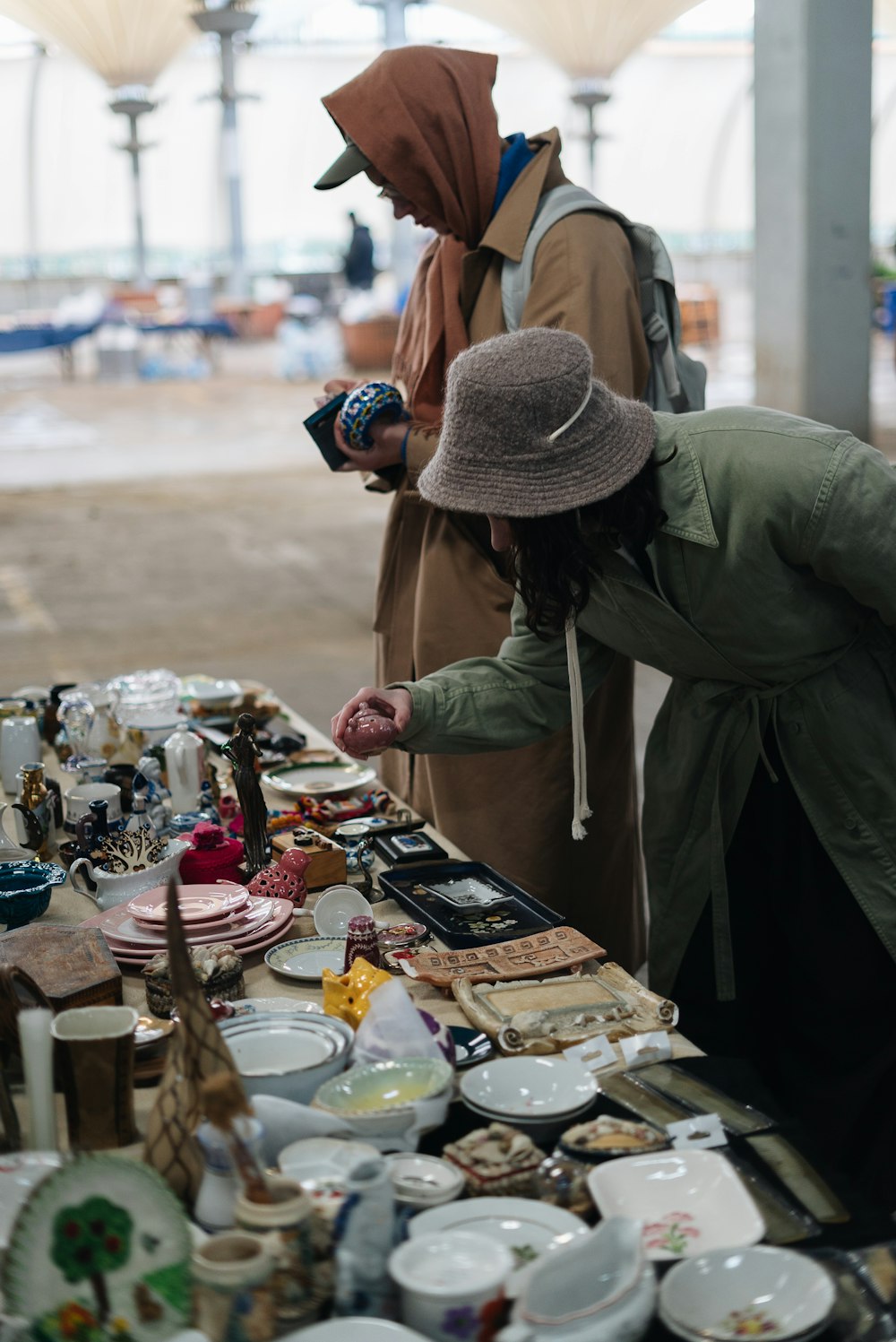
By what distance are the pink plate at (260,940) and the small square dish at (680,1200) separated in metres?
0.61

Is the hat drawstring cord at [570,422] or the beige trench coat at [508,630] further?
the beige trench coat at [508,630]

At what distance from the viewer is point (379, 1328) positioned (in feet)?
3.35

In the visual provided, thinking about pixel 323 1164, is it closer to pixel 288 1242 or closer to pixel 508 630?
pixel 288 1242

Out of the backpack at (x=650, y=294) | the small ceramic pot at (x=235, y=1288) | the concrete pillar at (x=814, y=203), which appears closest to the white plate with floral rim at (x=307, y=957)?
the small ceramic pot at (x=235, y=1288)

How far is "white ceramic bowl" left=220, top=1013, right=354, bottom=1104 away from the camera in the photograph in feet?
4.30

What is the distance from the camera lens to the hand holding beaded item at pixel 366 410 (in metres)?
2.44

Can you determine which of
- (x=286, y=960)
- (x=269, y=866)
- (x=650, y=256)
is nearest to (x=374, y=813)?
(x=269, y=866)

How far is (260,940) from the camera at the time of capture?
1722 mm

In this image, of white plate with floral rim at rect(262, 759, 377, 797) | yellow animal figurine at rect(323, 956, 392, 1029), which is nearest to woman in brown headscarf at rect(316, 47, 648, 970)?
white plate with floral rim at rect(262, 759, 377, 797)

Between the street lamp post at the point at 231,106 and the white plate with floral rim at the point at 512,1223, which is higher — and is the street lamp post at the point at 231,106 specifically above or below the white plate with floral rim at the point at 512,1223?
above

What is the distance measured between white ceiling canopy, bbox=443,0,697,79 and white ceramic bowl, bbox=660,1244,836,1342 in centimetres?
1837

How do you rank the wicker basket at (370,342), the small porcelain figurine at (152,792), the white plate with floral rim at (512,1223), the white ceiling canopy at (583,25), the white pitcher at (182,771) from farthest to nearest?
the white ceiling canopy at (583,25) < the wicker basket at (370,342) < the white pitcher at (182,771) < the small porcelain figurine at (152,792) < the white plate with floral rim at (512,1223)

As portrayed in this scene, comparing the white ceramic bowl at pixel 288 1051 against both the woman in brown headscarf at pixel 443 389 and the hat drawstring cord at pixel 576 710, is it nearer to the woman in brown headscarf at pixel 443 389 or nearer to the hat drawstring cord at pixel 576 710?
the hat drawstring cord at pixel 576 710

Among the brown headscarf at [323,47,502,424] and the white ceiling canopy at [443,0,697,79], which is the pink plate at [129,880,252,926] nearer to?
the brown headscarf at [323,47,502,424]
